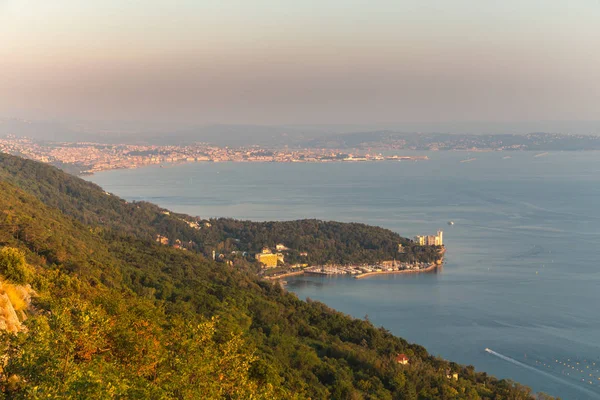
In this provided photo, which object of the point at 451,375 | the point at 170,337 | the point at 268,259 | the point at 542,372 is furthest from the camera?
the point at 268,259

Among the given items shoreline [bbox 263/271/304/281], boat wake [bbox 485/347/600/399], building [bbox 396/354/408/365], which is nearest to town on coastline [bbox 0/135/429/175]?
shoreline [bbox 263/271/304/281]

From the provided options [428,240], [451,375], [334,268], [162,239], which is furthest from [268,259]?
[451,375]

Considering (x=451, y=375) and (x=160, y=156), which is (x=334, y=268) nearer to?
(x=451, y=375)

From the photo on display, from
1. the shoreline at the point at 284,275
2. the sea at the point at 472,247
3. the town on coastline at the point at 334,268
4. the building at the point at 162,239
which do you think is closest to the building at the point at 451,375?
the sea at the point at 472,247

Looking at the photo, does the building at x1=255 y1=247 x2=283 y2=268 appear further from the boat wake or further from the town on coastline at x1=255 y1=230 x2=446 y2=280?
the boat wake

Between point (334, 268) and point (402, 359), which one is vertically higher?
point (402, 359)

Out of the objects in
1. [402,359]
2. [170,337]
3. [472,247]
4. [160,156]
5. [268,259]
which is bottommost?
[268,259]
